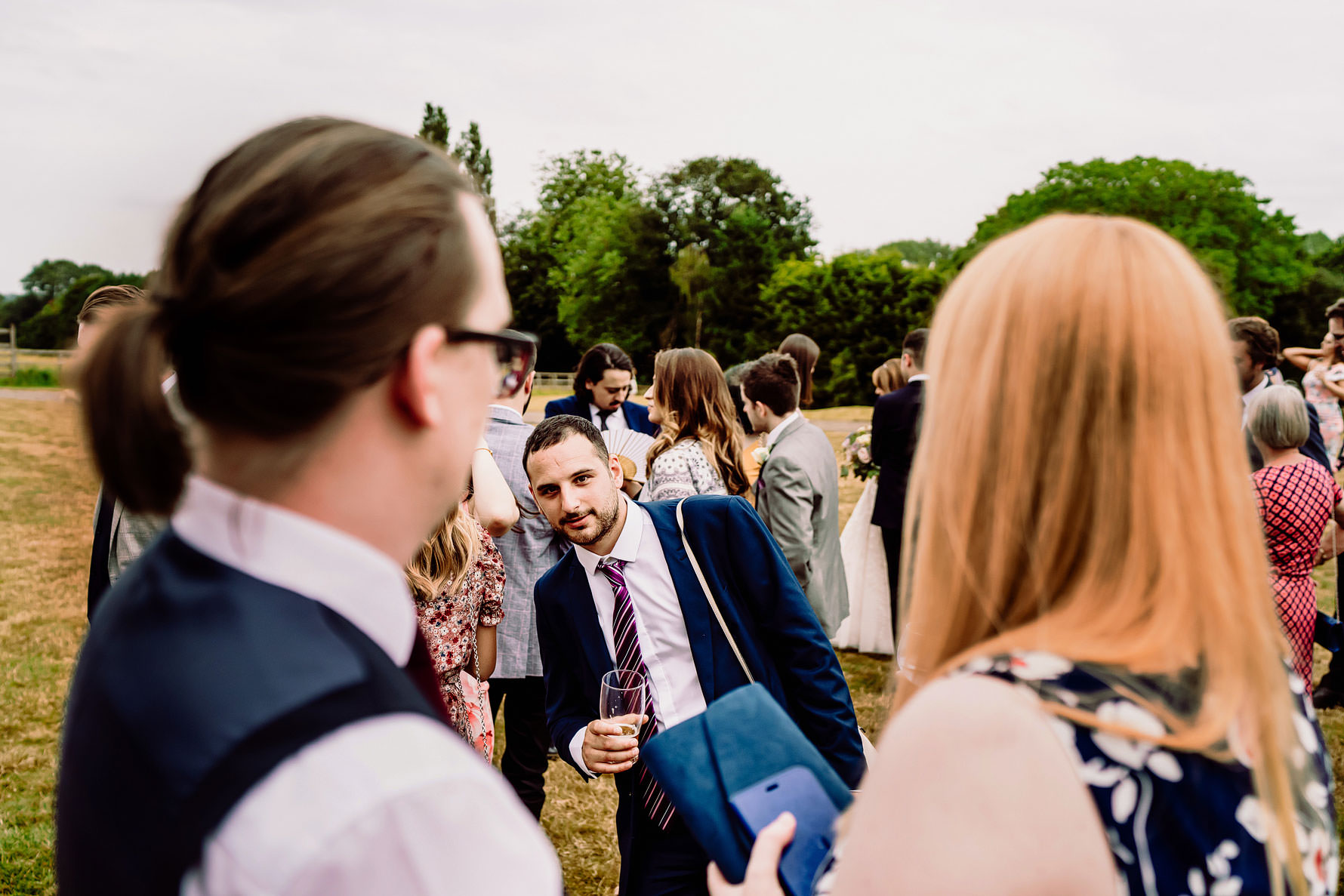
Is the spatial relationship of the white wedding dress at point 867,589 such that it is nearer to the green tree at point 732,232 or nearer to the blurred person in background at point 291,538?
the blurred person in background at point 291,538

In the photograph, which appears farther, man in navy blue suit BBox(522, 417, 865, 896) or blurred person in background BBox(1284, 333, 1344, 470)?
blurred person in background BBox(1284, 333, 1344, 470)

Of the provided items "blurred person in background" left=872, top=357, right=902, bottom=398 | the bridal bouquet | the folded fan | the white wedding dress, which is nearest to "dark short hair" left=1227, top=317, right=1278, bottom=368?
"blurred person in background" left=872, top=357, right=902, bottom=398

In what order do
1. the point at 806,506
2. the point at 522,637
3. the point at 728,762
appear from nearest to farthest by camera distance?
1. the point at 728,762
2. the point at 522,637
3. the point at 806,506

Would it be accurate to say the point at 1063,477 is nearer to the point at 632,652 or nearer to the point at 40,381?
the point at 632,652

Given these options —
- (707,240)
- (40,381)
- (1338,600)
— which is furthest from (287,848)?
(707,240)

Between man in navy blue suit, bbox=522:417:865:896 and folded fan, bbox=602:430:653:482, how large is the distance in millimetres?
2106

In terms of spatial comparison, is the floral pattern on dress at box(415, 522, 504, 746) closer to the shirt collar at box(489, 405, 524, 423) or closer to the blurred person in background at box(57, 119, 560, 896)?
the shirt collar at box(489, 405, 524, 423)

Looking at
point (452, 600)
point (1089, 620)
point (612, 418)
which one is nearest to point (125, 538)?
point (452, 600)

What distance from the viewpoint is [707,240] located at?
4991 centimetres

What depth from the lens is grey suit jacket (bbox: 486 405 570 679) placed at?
4164mm

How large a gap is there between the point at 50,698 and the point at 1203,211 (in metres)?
45.6

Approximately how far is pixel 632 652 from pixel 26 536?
37.5 ft

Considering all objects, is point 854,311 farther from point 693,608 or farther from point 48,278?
point 48,278

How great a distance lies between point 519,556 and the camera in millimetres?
4309
